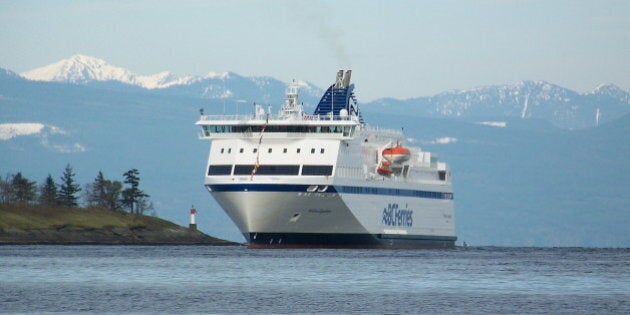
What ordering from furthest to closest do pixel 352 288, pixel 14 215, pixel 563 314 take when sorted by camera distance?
pixel 14 215, pixel 352 288, pixel 563 314

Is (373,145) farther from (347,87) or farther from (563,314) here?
(563,314)

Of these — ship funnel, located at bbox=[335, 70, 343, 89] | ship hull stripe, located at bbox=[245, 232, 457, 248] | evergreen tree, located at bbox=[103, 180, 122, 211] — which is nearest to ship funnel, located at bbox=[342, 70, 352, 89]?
ship funnel, located at bbox=[335, 70, 343, 89]

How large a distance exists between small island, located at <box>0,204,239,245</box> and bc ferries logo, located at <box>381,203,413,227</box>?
3483 centimetres

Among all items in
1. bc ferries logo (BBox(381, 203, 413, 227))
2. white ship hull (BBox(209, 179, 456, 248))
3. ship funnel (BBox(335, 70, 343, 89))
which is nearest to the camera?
white ship hull (BBox(209, 179, 456, 248))

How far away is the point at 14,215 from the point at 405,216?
43.1 meters

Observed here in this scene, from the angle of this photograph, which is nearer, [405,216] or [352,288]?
[352,288]

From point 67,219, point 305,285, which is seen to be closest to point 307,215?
point 305,285

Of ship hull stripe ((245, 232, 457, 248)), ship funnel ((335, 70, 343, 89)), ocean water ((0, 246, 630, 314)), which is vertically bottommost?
ocean water ((0, 246, 630, 314))

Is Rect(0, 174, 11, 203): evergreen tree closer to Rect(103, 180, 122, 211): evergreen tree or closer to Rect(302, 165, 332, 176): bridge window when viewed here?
Rect(103, 180, 122, 211): evergreen tree

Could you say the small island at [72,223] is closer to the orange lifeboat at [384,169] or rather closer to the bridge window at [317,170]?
the orange lifeboat at [384,169]

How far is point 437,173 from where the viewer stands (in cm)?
15138

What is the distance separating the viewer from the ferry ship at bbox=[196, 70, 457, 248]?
124625 mm

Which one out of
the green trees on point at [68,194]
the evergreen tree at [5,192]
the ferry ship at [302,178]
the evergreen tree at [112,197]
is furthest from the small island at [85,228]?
the ferry ship at [302,178]

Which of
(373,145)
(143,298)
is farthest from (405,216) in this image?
(143,298)
